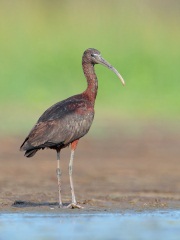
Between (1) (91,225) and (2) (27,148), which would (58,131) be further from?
(1) (91,225)

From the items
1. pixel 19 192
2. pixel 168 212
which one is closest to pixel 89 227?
pixel 168 212

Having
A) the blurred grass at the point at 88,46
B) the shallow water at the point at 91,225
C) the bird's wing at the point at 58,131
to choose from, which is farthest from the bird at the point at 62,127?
the blurred grass at the point at 88,46

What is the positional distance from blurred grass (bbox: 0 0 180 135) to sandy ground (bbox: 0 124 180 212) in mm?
1715

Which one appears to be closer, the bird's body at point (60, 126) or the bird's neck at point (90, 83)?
the bird's body at point (60, 126)

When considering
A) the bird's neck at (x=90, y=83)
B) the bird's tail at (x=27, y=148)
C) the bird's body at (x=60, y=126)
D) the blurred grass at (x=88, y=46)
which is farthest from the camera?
the blurred grass at (x=88, y=46)

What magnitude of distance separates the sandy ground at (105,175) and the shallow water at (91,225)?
43cm

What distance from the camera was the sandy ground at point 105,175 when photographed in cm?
1310

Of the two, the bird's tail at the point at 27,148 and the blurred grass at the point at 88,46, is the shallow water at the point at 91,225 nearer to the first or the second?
the bird's tail at the point at 27,148

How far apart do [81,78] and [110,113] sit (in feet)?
6.76

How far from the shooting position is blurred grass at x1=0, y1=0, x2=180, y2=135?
22000 millimetres

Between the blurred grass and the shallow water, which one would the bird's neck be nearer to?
the shallow water

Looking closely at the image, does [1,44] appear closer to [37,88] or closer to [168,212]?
[37,88]

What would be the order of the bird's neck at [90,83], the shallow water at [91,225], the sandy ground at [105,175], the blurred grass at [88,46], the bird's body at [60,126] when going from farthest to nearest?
the blurred grass at [88,46] → the sandy ground at [105,175] → the bird's neck at [90,83] → the bird's body at [60,126] → the shallow water at [91,225]

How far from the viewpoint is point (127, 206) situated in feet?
42.0
